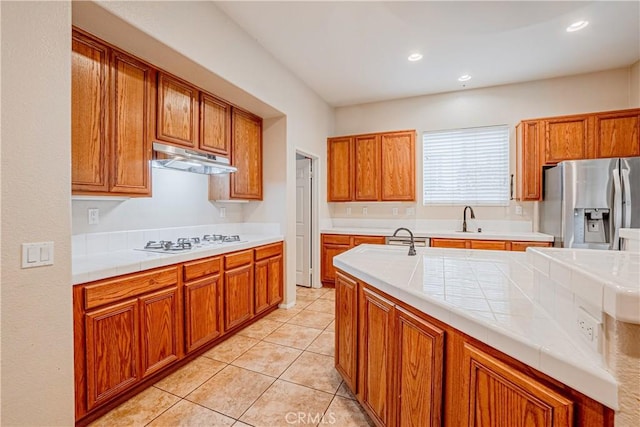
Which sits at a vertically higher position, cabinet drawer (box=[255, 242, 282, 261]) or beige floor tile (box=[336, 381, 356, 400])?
cabinet drawer (box=[255, 242, 282, 261])

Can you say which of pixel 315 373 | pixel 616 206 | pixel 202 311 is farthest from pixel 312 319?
pixel 616 206

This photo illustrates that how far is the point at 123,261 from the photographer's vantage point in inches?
74.5

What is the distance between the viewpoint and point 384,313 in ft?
4.66

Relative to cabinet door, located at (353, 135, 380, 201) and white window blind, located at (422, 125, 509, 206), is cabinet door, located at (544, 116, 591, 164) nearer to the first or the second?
white window blind, located at (422, 125, 509, 206)

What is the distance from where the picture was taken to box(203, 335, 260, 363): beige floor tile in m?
2.43

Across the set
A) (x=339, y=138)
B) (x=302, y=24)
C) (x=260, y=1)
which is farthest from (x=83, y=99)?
(x=339, y=138)

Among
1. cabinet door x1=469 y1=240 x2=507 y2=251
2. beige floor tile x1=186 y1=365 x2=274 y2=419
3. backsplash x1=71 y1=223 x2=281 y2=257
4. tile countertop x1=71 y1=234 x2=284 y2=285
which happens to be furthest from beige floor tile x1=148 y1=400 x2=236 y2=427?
cabinet door x1=469 y1=240 x2=507 y2=251

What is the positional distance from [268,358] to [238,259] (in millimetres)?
935

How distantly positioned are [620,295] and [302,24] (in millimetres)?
3013

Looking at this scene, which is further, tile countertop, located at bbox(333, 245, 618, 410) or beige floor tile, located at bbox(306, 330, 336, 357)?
beige floor tile, located at bbox(306, 330, 336, 357)

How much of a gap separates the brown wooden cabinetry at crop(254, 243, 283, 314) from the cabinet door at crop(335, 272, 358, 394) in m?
1.36

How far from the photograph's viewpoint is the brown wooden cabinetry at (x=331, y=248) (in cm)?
430

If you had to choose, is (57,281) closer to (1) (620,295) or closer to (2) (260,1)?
(1) (620,295)

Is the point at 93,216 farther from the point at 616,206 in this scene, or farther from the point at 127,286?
the point at 616,206
